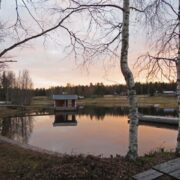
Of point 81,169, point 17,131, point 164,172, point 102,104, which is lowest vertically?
point 17,131

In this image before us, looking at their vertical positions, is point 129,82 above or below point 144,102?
above

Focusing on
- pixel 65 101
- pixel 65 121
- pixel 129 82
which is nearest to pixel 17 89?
pixel 65 101

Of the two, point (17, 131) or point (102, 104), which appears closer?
point (17, 131)

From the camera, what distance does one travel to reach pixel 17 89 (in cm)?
8206

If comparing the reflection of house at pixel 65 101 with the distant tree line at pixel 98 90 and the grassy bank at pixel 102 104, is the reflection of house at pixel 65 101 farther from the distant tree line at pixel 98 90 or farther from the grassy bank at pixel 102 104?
the distant tree line at pixel 98 90

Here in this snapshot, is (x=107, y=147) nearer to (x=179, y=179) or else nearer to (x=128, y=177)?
(x=128, y=177)

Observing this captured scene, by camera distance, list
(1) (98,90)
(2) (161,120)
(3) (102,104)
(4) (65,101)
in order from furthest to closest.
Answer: (1) (98,90) → (3) (102,104) → (4) (65,101) → (2) (161,120)

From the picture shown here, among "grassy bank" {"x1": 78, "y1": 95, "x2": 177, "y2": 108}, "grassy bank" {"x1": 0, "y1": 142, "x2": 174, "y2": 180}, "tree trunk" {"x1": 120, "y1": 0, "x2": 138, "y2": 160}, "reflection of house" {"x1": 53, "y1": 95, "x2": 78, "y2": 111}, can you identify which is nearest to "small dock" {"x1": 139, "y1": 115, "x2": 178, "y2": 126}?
"reflection of house" {"x1": 53, "y1": 95, "x2": 78, "y2": 111}

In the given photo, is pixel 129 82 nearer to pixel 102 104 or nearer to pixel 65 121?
pixel 65 121

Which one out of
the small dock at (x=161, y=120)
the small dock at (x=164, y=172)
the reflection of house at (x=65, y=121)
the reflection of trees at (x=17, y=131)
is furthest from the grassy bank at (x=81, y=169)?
the reflection of house at (x=65, y=121)

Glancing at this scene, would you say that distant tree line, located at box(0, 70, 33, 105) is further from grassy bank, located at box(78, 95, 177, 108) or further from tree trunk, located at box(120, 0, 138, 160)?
tree trunk, located at box(120, 0, 138, 160)

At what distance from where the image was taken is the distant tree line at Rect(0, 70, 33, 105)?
78188 mm

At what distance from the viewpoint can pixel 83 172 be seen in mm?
Result: 6684

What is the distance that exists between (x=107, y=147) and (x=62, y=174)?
1399 cm
